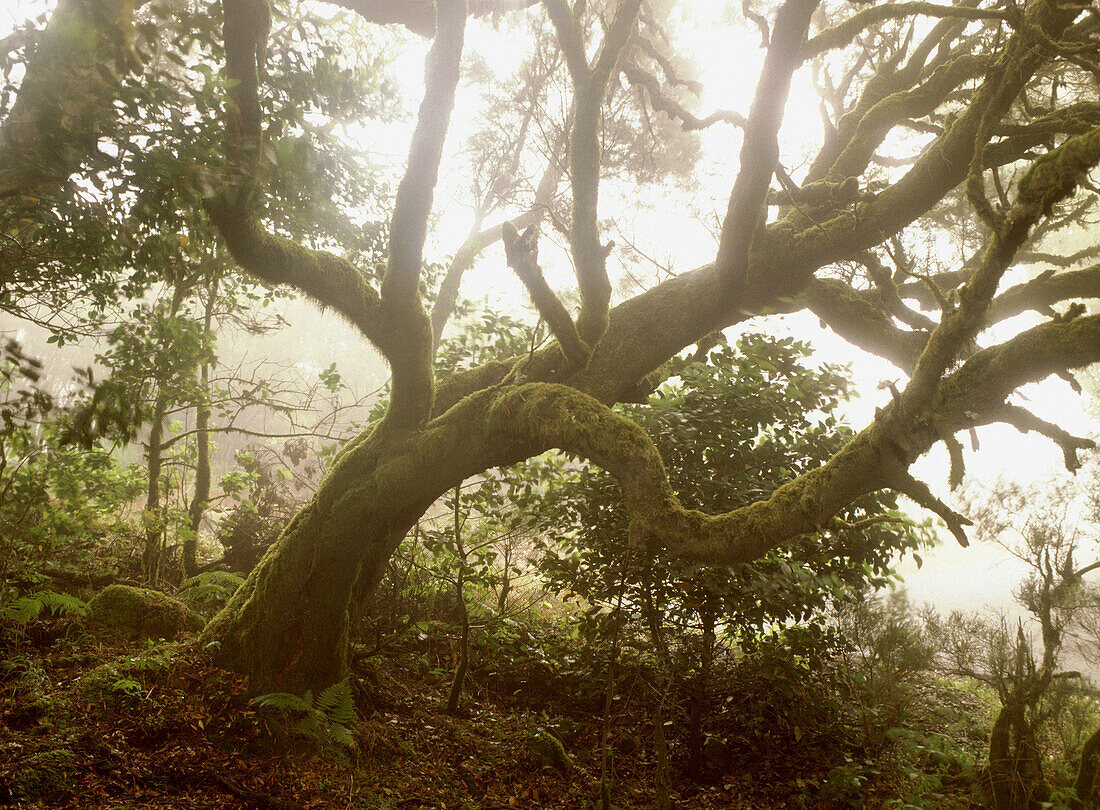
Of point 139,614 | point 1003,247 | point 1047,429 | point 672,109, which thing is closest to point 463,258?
point 672,109

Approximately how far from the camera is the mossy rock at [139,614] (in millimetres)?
5062

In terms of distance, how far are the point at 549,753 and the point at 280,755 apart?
1963mm

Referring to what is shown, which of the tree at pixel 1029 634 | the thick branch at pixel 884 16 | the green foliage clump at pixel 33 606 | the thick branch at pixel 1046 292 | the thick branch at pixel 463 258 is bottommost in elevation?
the green foliage clump at pixel 33 606

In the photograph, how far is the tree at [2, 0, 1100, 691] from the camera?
337 cm

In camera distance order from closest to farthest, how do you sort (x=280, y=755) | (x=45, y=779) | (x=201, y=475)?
(x=45, y=779) < (x=280, y=755) < (x=201, y=475)

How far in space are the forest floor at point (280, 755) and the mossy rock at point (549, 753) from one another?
0.03m

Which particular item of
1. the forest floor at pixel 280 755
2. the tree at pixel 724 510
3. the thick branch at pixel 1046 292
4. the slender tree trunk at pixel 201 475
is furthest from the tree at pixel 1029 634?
the slender tree trunk at pixel 201 475

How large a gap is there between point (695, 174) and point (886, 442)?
297 inches

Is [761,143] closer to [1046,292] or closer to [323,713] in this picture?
[1046,292]

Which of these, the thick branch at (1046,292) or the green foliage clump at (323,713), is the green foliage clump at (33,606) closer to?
the green foliage clump at (323,713)

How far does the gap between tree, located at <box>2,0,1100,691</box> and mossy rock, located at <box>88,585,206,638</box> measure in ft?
2.44

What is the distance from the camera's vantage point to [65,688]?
3848 mm

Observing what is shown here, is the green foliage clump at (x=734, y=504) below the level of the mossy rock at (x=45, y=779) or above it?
above

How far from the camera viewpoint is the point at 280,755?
3.83m
